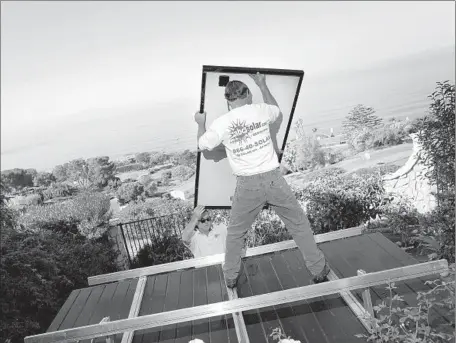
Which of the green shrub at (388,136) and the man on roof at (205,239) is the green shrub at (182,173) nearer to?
the green shrub at (388,136)

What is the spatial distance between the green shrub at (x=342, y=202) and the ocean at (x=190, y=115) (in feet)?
5.30

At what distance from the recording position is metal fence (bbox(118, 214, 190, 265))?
7601 mm

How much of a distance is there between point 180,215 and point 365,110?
15.3ft

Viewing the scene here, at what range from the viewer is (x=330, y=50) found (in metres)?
9.12

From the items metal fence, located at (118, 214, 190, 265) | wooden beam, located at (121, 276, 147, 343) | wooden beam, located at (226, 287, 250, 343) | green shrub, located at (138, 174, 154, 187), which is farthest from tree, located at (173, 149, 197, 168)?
wooden beam, located at (226, 287, 250, 343)

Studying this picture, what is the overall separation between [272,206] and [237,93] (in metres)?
0.74

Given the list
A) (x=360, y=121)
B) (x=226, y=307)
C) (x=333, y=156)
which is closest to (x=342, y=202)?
(x=333, y=156)

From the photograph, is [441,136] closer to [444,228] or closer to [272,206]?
[444,228]

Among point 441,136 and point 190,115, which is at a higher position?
point 190,115

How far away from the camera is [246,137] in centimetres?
253

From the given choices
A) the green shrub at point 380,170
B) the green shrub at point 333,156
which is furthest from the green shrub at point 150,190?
the green shrub at point 380,170

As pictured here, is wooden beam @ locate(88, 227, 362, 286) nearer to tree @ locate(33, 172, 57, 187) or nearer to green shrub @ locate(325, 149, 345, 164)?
green shrub @ locate(325, 149, 345, 164)

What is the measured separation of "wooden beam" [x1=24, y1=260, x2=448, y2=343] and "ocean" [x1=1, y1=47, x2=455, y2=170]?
616cm

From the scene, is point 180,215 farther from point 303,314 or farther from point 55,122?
point 303,314
